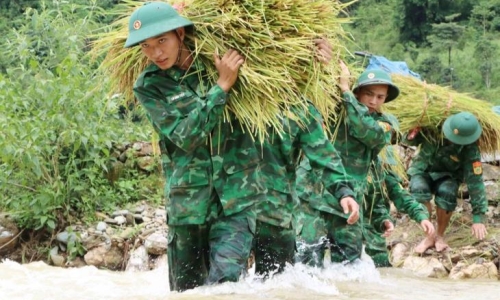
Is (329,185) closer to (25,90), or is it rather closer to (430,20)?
(25,90)

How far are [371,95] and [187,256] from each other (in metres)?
1.88

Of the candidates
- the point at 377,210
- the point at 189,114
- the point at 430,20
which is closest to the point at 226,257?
the point at 189,114

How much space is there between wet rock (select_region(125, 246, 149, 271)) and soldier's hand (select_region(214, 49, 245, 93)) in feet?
→ 11.7

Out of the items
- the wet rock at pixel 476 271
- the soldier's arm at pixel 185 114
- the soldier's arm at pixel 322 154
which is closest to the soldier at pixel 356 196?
the soldier's arm at pixel 322 154

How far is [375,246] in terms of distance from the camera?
231 inches

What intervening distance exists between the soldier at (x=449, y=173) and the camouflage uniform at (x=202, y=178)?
3.29 meters

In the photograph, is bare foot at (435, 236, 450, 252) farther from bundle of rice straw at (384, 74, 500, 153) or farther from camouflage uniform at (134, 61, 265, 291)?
camouflage uniform at (134, 61, 265, 291)

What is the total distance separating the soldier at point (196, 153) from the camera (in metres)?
3.60

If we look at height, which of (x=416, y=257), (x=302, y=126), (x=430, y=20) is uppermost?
(x=430, y=20)

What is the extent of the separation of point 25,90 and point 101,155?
0.96 m

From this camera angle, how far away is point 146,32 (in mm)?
3576

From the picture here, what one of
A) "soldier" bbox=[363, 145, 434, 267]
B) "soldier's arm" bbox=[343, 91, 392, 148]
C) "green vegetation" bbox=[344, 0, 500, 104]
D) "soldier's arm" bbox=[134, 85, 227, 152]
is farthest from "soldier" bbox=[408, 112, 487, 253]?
"green vegetation" bbox=[344, 0, 500, 104]

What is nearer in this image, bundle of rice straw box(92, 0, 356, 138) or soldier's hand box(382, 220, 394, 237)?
bundle of rice straw box(92, 0, 356, 138)

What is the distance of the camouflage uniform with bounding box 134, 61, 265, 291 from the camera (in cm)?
366
